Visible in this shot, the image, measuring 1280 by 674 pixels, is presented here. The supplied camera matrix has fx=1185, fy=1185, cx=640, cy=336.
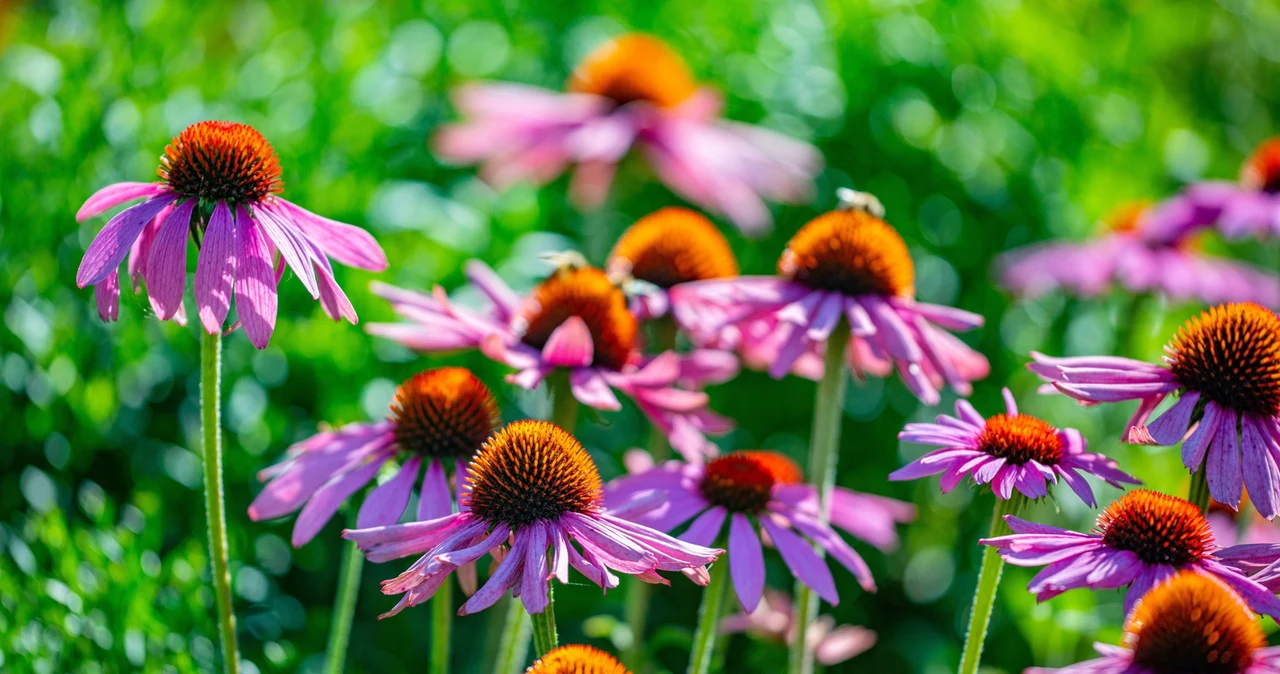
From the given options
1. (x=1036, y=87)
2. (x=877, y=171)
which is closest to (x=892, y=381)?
(x=877, y=171)

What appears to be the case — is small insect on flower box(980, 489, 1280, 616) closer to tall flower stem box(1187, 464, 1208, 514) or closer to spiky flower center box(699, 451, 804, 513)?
tall flower stem box(1187, 464, 1208, 514)

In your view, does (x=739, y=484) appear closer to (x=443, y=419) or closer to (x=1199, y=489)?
(x=443, y=419)

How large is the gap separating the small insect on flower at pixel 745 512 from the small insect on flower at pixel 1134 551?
208mm

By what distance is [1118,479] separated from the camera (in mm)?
1112

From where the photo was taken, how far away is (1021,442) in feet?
3.54

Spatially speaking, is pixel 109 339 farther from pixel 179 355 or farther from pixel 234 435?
pixel 234 435

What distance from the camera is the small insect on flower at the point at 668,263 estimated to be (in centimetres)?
148

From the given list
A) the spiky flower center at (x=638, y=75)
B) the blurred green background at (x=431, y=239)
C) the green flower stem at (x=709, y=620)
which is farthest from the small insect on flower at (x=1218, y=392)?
the spiky flower center at (x=638, y=75)

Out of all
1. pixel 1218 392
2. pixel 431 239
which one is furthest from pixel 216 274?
pixel 431 239

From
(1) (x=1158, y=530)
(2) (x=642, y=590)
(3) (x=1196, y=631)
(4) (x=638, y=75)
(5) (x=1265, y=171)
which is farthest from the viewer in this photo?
(4) (x=638, y=75)

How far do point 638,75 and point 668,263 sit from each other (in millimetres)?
1002

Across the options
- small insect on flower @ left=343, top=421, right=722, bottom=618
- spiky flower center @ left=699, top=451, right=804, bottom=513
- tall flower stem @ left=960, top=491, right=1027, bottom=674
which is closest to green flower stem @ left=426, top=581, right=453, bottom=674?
small insect on flower @ left=343, top=421, right=722, bottom=618

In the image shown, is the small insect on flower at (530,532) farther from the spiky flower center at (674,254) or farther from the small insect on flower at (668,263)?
the spiky flower center at (674,254)

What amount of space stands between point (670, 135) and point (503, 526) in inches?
58.5
